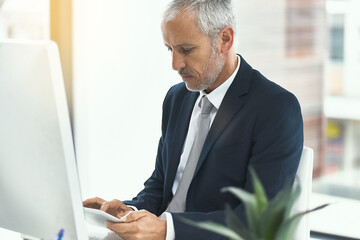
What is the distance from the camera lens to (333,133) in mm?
3498

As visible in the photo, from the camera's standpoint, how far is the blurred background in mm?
3402

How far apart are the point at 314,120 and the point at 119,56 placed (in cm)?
116

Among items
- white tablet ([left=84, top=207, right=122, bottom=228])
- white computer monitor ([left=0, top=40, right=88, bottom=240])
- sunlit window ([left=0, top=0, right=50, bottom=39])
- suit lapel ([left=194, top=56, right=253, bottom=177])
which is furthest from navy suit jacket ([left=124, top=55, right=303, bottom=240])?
sunlit window ([left=0, top=0, right=50, bottom=39])

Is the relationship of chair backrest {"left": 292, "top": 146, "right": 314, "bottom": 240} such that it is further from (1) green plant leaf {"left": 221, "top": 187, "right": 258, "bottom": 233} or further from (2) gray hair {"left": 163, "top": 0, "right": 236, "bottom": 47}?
(1) green plant leaf {"left": 221, "top": 187, "right": 258, "bottom": 233}

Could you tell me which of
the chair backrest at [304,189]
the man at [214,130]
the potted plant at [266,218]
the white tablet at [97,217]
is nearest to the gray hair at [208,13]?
the man at [214,130]

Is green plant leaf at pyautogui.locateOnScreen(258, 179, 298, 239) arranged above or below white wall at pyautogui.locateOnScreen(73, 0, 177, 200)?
above

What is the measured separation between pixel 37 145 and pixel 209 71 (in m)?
0.77

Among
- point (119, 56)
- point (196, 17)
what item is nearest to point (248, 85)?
point (196, 17)

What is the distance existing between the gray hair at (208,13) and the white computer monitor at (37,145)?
673 millimetres

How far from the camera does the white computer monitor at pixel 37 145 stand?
1.18 meters

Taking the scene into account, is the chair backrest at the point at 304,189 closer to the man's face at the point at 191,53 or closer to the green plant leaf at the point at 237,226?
the man's face at the point at 191,53

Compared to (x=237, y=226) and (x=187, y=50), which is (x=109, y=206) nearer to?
(x=187, y=50)

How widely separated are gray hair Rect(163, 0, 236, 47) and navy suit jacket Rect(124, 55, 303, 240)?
0.48 ft

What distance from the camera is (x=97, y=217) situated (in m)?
1.48
